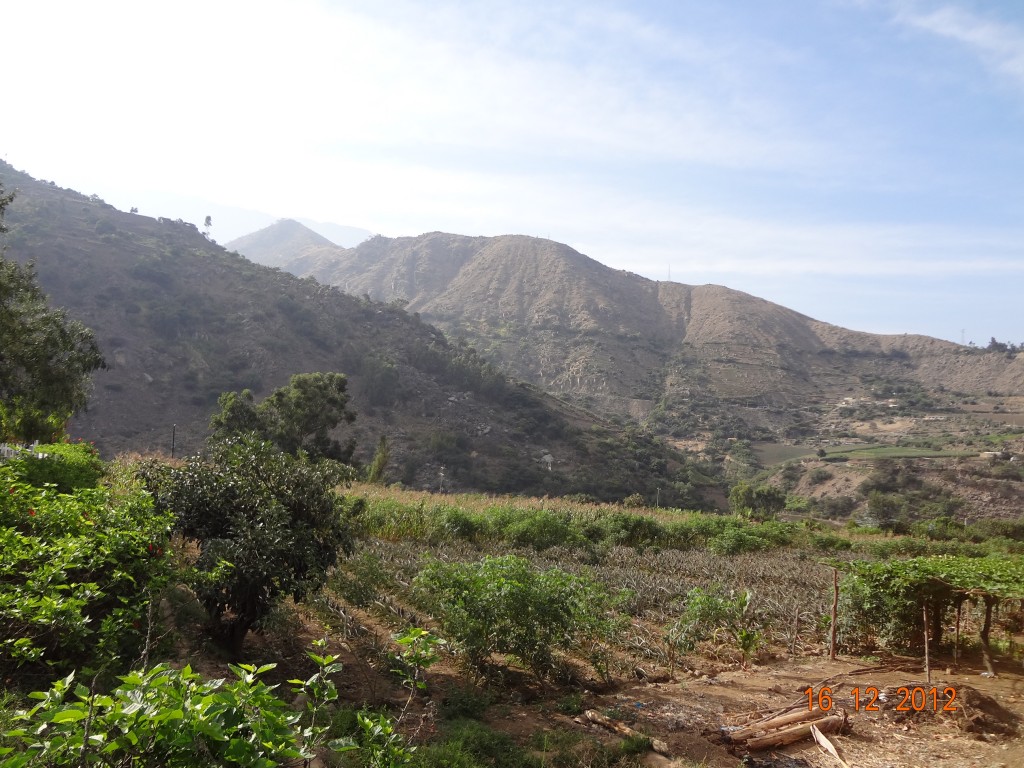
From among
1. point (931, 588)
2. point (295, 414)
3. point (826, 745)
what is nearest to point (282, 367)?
point (295, 414)

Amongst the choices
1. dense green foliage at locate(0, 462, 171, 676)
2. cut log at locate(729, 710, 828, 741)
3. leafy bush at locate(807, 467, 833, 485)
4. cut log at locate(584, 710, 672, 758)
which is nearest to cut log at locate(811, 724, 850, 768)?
cut log at locate(729, 710, 828, 741)

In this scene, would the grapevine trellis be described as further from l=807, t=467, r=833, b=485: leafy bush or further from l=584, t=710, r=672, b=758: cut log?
l=807, t=467, r=833, b=485: leafy bush

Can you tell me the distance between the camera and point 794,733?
5.82 metres

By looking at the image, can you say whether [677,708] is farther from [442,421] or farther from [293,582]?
[442,421]

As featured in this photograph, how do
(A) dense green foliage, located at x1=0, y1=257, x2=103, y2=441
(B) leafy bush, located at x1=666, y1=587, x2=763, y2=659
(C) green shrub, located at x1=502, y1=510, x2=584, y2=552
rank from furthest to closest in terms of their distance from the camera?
(C) green shrub, located at x1=502, y1=510, x2=584, y2=552, (A) dense green foliage, located at x1=0, y1=257, x2=103, y2=441, (B) leafy bush, located at x1=666, y1=587, x2=763, y2=659

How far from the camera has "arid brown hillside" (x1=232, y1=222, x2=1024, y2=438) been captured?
70.2m

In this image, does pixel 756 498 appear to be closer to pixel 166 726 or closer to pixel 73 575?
pixel 73 575

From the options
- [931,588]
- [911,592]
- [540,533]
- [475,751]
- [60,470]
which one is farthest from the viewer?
[540,533]

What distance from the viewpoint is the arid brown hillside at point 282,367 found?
3981 centimetres

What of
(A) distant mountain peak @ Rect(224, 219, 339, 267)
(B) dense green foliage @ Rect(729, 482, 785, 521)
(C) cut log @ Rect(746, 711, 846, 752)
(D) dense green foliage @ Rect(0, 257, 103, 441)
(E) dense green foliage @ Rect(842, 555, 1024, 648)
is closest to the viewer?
(C) cut log @ Rect(746, 711, 846, 752)

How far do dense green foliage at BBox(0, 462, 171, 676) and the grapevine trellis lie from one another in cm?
791

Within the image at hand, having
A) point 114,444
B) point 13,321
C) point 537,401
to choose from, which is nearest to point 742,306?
point 537,401

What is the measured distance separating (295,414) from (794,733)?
21420 millimetres

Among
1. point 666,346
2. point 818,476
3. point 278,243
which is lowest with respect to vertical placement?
point 818,476
